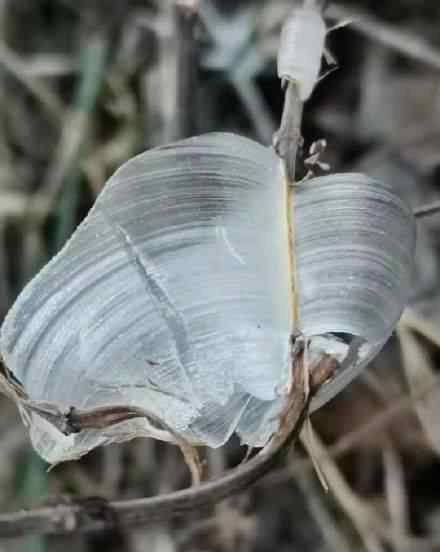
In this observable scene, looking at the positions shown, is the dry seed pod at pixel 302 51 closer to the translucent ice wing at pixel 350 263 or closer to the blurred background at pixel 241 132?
the translucent ice wing at pixel 350 263

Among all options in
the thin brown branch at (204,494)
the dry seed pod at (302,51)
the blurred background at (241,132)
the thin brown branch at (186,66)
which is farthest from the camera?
the blurred background at (241,132)

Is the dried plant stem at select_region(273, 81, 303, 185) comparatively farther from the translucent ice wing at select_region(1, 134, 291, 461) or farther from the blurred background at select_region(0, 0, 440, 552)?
the blurred background at select_region(0, 0, 440, 552)

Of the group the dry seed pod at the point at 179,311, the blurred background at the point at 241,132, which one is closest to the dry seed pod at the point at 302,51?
the dry seed pod at the point at 179,311

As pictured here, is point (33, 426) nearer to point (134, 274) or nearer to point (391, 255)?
point (134, 274)

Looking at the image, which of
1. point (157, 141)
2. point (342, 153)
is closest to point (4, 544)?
point (157, 141)

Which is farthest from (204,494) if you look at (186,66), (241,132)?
(241,132)

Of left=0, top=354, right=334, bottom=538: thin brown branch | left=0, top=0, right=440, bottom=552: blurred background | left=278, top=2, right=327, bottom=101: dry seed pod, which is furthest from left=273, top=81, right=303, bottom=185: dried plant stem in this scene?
left=0, top=0, right=440, bottom=552: blurred background

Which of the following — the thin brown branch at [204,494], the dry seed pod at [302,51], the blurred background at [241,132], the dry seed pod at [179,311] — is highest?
the dry seed pod at [302,51]
